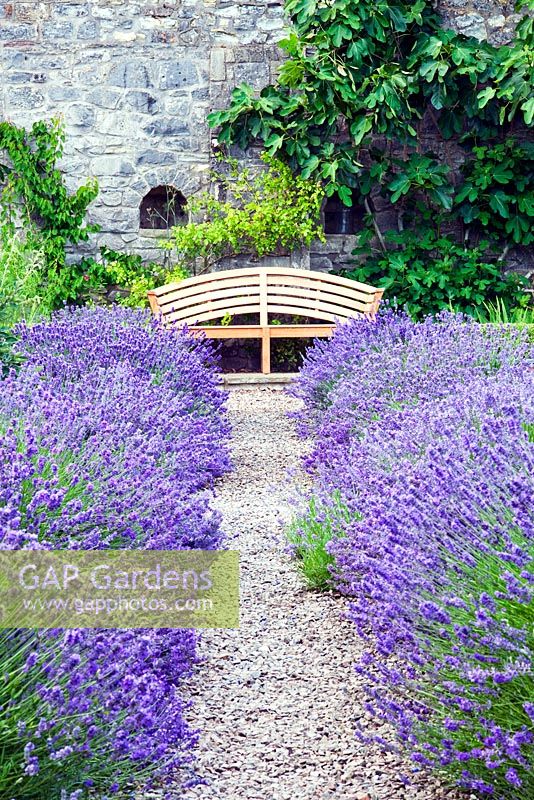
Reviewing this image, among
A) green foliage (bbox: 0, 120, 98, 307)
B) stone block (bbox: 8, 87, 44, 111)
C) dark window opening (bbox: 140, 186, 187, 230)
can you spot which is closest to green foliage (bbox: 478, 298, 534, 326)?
dark window opening (bbox: 140, 186, 187, 230)

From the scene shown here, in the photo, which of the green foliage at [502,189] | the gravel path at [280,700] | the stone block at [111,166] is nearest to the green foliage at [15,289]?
the stone block at [111,166]

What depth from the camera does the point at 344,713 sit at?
8.55ft

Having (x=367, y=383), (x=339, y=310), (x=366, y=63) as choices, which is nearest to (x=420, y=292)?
(x=339, y=310)

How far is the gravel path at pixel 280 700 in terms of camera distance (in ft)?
7.42

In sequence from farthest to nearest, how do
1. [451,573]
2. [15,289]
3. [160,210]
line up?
1. [160,210]
2. [15,289]
3. [451,573]

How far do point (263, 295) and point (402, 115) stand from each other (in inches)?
74.6

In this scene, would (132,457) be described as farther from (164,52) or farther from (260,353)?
(164,52)

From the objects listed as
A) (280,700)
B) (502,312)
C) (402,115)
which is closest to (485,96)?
(402,115)

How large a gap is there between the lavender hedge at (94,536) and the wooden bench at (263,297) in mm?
3308

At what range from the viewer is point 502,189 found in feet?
28.1

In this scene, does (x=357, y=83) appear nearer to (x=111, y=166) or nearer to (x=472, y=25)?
(x=472, y=25)

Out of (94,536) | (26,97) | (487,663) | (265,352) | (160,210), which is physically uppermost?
(26,97)

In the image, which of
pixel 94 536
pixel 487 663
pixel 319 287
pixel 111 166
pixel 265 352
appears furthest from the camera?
pixel 111 166

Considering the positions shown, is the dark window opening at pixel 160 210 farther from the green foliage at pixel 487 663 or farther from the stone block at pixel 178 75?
the green foliage at pixel 487 663
